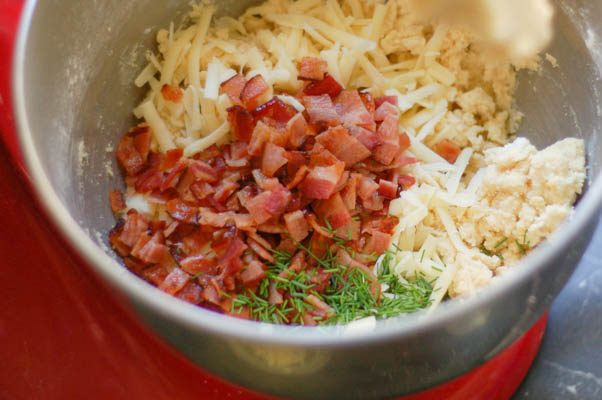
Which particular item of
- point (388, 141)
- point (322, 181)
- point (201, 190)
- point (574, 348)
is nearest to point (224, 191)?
point (201, 190)

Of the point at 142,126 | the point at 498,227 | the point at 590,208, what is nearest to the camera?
the point at 590,208

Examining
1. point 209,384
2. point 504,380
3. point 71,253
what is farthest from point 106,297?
point 504,380

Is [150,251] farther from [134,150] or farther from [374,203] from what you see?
[374,203]

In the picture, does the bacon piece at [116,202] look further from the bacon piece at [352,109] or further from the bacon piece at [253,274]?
the bacon piece at [352,109]

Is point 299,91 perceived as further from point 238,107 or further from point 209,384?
point 209,384

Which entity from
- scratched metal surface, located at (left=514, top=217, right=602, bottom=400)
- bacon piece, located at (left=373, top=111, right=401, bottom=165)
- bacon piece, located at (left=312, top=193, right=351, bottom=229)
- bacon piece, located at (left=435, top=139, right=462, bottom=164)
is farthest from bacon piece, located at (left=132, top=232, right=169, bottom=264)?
scratched metal surface, located at (left=514, top=217, right=602, bottom=400)

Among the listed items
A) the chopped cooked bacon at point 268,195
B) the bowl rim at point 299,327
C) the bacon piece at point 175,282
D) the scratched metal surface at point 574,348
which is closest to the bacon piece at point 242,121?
the chopped cooked bacon at point 268,195

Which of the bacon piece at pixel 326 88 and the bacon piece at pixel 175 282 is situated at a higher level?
the bacon piece at pixel 326 88
